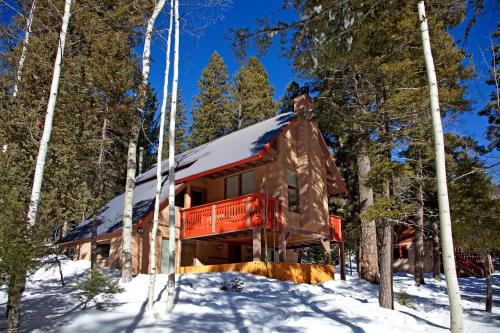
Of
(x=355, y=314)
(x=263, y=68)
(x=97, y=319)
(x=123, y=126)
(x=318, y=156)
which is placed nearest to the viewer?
(x=97, y=319)

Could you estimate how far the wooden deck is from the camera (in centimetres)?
1489

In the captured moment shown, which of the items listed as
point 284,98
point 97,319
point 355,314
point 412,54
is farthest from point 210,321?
point 284,98

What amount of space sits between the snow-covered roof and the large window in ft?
4.22

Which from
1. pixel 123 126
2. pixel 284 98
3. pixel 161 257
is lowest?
pixel 161 257

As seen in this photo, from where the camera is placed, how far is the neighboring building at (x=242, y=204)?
643 inches

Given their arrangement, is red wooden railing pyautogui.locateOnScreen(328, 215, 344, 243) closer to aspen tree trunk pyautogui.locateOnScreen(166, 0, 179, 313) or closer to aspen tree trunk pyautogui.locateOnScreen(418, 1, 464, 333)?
aspen tree trunk pyautogui.locateOnScreen(166, 0, 179, 313)

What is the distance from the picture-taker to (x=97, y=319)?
784 cm

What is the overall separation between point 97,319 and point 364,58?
9.89 meters

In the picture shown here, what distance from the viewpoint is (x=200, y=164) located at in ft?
60.8

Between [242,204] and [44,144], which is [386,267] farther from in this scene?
[44,144]

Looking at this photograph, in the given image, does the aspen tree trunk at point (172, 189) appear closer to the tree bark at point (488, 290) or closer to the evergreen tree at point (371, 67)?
the evergreen tree at point (371, 67)

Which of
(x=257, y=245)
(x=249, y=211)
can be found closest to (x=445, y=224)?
(x=257, y=245)

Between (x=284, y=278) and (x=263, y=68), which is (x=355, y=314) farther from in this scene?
(x=263, y=68)

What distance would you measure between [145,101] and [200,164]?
200 inches
